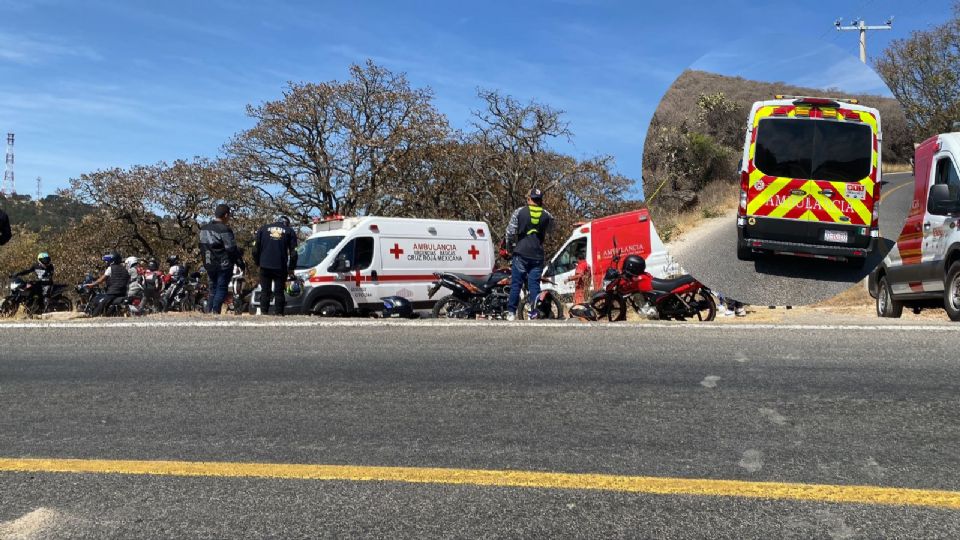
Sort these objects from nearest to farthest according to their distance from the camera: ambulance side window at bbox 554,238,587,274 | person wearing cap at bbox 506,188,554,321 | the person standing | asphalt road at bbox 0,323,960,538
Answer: asphalt road at bbox 0,323,960,538, person wearing cap at bbox 506,188,554,321, the person standing, ambulance side window at bbox 554,238,587,274

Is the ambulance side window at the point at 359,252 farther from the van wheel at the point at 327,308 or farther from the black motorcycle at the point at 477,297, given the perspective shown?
the black motorcycle at the point at 477,297

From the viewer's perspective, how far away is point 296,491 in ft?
10.8

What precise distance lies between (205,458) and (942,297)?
9538mm

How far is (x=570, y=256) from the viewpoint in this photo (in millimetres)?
15719

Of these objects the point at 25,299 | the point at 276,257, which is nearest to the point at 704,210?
the point at 276,257

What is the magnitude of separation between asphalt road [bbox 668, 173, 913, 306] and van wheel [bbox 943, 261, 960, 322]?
2.68 metres

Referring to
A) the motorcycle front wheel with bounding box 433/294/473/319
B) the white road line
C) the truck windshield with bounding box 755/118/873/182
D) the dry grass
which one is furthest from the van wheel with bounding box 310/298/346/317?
the truck windshield with bounding box 755/118/873/182

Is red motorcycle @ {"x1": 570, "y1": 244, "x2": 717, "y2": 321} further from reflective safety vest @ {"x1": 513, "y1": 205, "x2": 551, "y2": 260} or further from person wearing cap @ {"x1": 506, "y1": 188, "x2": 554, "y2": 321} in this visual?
reflective safety vest @ {"x1": 513, "y1": 205, "x2": 551, "y2": 260}

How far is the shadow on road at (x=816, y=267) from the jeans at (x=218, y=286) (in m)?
8.45

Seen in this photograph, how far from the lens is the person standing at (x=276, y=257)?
12094 millimetres

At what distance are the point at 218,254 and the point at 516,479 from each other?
31.7 feet

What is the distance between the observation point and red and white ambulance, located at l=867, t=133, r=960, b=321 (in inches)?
315

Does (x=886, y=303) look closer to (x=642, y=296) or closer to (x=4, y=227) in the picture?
(x=642, y=296)

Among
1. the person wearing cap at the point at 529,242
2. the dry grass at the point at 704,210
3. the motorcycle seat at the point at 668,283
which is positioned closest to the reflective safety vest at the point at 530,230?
the person wearing cap at the point at 529,242
